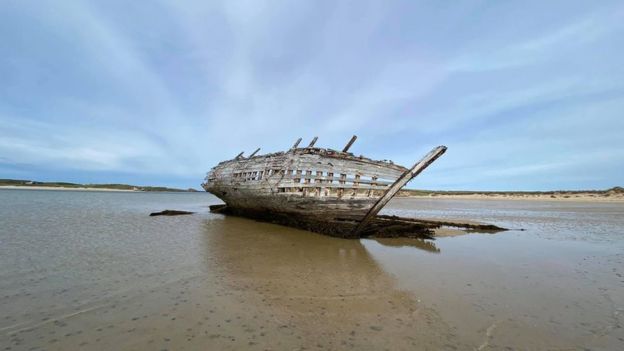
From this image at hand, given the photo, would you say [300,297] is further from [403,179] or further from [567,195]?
[567,195]

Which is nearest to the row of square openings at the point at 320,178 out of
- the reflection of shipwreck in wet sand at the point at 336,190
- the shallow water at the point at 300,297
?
the reflection of shipwreck in wet sand at the point at 336,190

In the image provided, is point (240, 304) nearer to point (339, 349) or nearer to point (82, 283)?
point (339, 349)

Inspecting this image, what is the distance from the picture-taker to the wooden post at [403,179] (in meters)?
7.50

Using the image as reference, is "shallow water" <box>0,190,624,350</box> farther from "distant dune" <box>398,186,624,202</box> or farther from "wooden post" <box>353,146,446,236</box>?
"distant dune" <box>398,186,624,202</box>

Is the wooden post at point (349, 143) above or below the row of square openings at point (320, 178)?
above

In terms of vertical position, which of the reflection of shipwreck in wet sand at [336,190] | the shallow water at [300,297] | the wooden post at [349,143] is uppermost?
the wooden post at [349,143]

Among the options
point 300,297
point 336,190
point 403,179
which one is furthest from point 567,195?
point 300,297

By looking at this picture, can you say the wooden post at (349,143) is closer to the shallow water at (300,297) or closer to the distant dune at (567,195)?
the shallow water at (300,297)

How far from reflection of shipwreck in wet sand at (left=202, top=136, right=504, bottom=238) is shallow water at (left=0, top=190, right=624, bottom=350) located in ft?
5.50

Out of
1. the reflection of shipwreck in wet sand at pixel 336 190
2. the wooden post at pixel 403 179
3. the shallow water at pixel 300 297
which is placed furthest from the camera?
the reflection of shipwreck in wet sand at pixel 336 190

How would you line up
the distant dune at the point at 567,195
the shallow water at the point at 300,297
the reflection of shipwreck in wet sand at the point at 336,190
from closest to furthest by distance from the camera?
the shallow water at the point at 300,297
the reflection of shipwreck in wet sand at the point at 336,190
the distant dune at the point at 567,195

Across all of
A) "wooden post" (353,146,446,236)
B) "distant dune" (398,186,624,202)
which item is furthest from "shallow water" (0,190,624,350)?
"distant dune" (398,186,624,202)

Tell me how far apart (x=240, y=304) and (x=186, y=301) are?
1.93ft

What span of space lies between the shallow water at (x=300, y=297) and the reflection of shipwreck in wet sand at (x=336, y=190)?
168 centimetres
